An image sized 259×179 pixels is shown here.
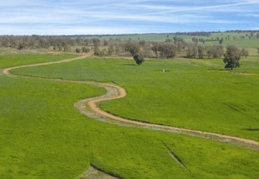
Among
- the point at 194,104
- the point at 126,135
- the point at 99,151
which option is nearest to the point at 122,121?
the point at 126,135

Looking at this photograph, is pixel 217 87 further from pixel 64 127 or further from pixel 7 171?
pixel 7 171

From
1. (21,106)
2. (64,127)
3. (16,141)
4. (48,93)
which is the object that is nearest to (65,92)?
(48,93)

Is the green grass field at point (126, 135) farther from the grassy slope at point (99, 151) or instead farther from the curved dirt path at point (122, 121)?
the curved dirt path at point (122, 121)

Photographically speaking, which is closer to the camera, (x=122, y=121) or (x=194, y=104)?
(x=122, y=121)

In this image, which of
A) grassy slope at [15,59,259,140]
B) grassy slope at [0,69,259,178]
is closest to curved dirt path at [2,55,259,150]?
grassy slope at [15,59,259,140]

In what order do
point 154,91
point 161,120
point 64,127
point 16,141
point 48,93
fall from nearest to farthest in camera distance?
1. point 16,141
2. point 64,127
3. point 161,120
4. point 48,93
5. point 154,91

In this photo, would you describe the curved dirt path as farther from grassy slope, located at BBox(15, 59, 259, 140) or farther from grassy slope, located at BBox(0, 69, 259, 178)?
grassy slope, located at BBox(0, 69, 259, 178)

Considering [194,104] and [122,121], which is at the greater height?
[194,104]

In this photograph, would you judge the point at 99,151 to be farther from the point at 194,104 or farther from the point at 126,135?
the point at 194,104
